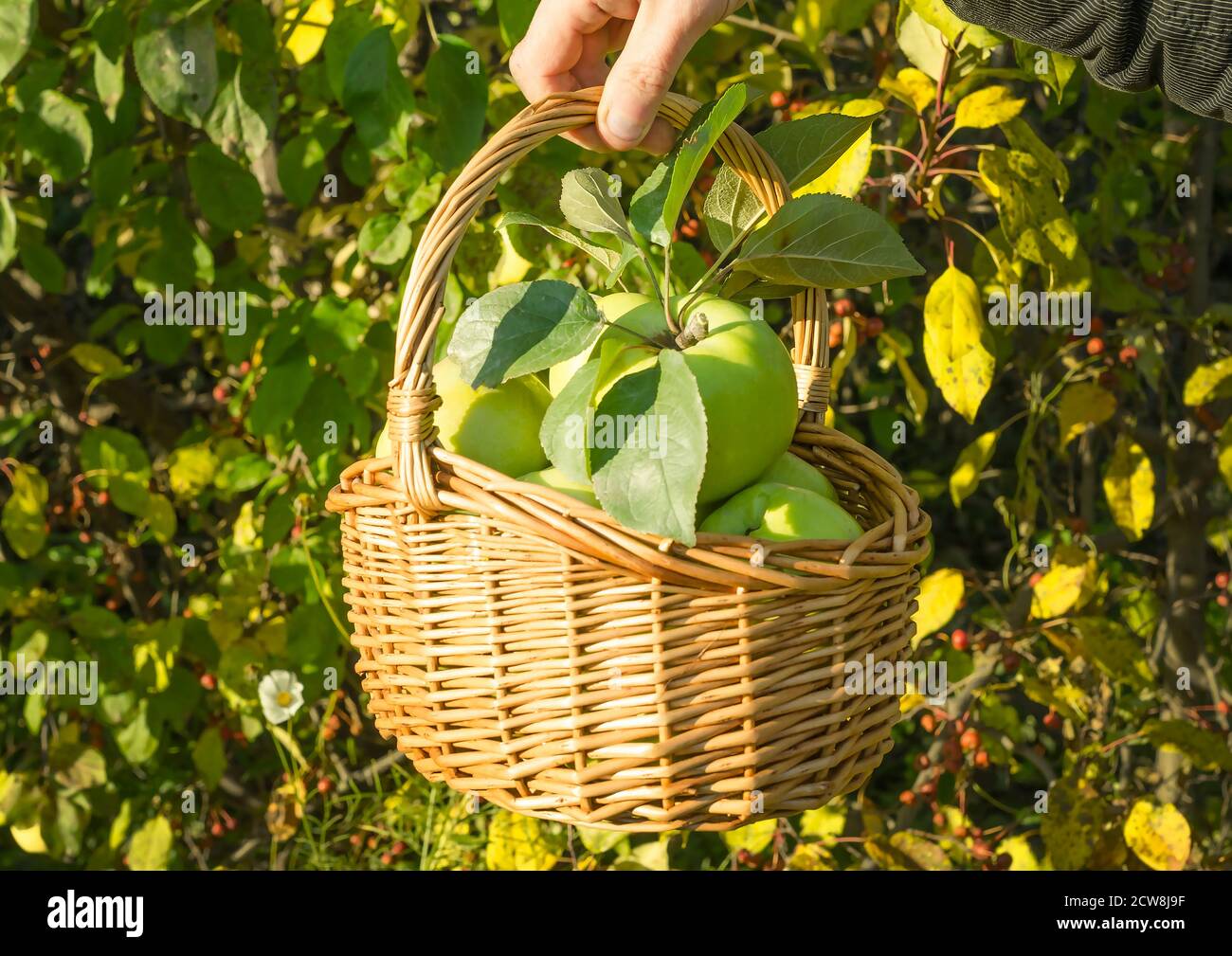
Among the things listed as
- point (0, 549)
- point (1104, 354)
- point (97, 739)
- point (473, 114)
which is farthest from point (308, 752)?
point (1104, 354)

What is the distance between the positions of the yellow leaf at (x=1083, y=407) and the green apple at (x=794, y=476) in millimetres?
774

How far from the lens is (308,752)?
1.95m

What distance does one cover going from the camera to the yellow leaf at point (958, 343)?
3.76 feet

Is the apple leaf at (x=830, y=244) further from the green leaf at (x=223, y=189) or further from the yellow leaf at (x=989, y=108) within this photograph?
the green leaf at (x=223, y=189)

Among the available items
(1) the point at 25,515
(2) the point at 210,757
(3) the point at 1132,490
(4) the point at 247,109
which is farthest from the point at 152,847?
(3) the point at 1132,490

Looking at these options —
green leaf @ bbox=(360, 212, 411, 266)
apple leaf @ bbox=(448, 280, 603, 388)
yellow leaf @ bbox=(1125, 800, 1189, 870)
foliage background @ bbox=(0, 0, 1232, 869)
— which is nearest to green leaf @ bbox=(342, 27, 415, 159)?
foliage background @ bbox=(0, 0, 1232, 869)

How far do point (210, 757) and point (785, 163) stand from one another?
1229 mm

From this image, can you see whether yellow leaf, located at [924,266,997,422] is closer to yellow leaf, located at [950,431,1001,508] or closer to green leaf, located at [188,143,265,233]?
yellow leaf, located at [950,431,1001,508]

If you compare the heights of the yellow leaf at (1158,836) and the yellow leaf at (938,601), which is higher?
the yellow leaf at (938,601)

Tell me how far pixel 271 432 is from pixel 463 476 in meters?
0.78

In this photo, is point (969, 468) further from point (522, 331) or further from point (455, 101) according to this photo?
point (522, 331)

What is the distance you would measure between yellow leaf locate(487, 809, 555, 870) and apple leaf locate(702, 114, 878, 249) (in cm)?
87

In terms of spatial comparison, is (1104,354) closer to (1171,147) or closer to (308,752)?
(1171,147)

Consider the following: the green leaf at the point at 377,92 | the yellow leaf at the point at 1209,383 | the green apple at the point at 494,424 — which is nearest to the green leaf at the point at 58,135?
the green leaf at the point at 377,92
